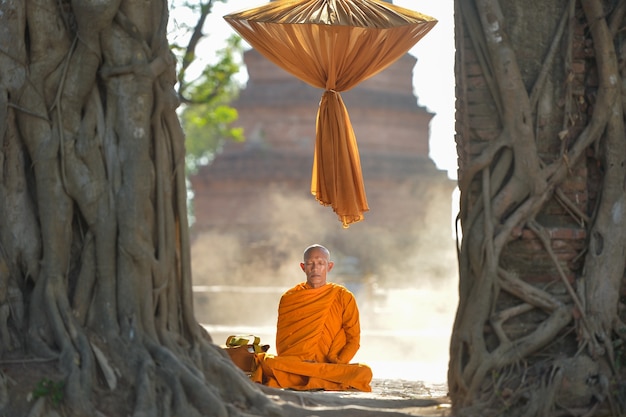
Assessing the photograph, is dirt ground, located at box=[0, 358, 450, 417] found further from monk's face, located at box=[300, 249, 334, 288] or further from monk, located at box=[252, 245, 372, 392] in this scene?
monk's face, located at box=[300, 249, 334, 288]

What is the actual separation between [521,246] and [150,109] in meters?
2.09

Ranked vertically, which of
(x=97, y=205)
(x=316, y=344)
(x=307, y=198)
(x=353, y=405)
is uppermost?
(x=307, y=198)

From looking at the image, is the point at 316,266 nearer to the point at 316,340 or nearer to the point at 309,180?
the point at 316,340

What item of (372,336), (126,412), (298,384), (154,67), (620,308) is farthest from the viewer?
(372,336)

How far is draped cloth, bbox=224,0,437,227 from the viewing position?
8.47 m

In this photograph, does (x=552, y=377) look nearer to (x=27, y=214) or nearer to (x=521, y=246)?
(x=521, y=246)

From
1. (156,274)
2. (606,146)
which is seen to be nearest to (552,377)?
(606,146)

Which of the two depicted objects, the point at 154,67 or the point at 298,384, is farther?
the point at 298,384

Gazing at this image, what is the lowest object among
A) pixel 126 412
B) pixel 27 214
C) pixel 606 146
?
pixel 126 412

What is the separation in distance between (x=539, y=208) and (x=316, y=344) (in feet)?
7.82

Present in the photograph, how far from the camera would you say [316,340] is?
8367 millimetres

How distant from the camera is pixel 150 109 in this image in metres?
6.18

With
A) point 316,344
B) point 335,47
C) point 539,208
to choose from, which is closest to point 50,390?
point 539,208

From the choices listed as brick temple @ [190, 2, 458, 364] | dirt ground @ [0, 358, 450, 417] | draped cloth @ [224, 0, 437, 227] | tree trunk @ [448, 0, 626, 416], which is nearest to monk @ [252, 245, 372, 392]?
draped cloth @ [224, 0, 437, 227]
